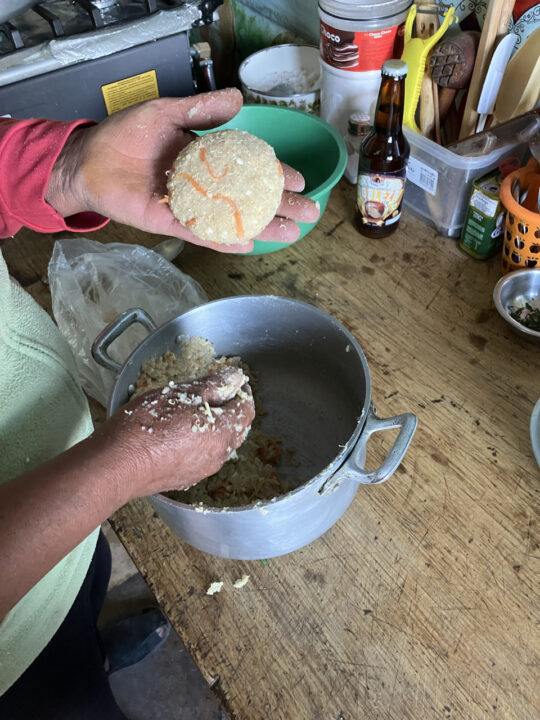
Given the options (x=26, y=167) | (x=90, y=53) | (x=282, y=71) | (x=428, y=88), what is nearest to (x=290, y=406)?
(x=26, y=167)

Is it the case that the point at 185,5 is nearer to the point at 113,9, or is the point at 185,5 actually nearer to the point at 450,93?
the point at 113,9

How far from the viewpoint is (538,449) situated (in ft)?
2.34

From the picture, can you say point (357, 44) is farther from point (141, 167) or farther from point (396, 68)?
point (141, 167)

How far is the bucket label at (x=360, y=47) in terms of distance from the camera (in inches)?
39.2

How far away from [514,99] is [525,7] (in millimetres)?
144

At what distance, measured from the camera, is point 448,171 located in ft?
3.18

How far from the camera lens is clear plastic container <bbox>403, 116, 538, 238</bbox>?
3.05ft

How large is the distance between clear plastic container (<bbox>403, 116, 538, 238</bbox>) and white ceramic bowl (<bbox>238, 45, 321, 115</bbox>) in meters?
0.40

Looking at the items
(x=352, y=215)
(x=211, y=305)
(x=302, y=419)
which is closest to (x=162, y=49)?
(x=352, y=215)

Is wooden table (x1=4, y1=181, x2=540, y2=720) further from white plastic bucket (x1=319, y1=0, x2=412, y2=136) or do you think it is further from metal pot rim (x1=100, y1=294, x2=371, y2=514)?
white plastic bucket (x1=319, y1=0, x2=412, y2=136)

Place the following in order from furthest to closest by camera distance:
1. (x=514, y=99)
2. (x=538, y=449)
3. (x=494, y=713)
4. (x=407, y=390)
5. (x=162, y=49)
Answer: (x=162, y=49)
(x=514, y=99)
(x=407, y=390)
(x=538, y=449)
(x=494, y=713)

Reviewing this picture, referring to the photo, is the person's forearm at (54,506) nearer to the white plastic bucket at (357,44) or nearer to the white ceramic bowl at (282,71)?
the white plastic bucket at (357,44)

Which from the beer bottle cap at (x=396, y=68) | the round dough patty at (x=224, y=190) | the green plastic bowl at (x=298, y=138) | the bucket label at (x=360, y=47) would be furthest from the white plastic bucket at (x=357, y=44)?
the round dough patty at (x=224, y=190)

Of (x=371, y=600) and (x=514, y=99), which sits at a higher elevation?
(x=514, y=99)
